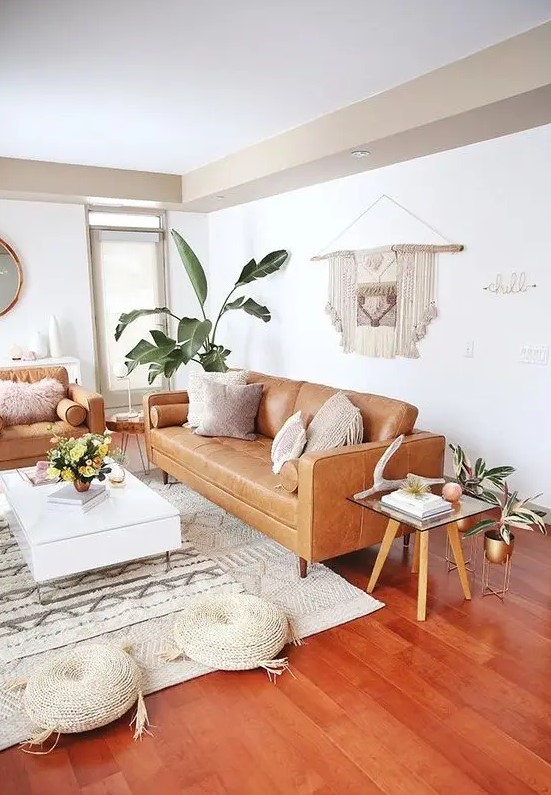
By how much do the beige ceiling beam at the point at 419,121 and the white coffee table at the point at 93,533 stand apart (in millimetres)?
2610

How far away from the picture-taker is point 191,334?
525 cm

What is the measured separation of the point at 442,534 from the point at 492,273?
1698mm

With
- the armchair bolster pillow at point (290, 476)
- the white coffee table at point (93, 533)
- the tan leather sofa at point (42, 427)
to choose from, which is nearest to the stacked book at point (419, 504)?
the armchair bolster pillow at point (290, 476)

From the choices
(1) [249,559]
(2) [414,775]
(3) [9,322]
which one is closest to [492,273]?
(1) [249,559]

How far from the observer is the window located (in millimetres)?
6426

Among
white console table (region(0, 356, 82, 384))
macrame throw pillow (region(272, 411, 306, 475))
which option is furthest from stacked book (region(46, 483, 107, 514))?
white console table (region(0, 356, 82, 384))

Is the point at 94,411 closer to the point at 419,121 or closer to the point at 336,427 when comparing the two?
the point at 336,427

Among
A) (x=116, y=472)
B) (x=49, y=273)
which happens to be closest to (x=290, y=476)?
(x=116, y=472)

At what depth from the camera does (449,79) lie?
3.21 m

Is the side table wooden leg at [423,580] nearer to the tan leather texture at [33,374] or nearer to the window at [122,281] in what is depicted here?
the tan leather texture at [33,374]

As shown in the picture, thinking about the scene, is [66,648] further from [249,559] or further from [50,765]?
[249,559]

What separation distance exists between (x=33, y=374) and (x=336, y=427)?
3.13 meters

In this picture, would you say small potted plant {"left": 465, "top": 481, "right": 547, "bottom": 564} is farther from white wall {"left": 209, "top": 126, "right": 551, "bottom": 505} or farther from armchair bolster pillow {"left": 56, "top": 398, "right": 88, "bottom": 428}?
armchair bolster pillow {"left": 56, "top": 398, "right": 88, "bottom": 428}

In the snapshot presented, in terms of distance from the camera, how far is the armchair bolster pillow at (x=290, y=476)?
9.67ft
